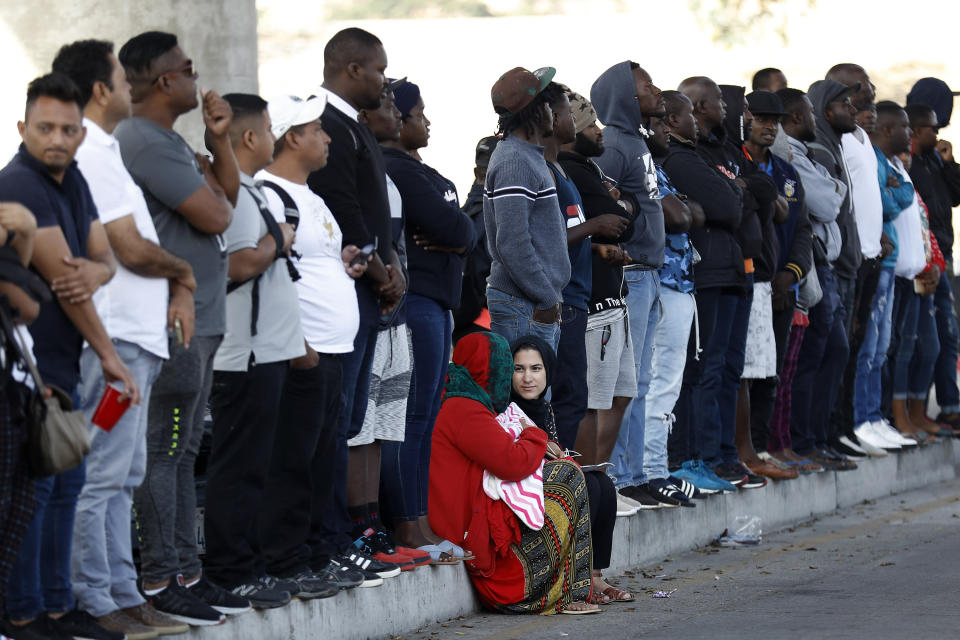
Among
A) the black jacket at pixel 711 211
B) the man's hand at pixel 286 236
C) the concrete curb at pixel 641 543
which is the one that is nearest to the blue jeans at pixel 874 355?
the concrete curb at pixel 641 543

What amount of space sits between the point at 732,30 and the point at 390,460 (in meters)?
33.1

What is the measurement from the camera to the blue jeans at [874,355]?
13727 mm

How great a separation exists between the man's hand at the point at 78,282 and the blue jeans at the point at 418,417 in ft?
8.42

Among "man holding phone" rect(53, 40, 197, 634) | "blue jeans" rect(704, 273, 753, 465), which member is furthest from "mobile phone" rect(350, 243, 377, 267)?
"blue jeans" rect(704, 273, 753, 465)

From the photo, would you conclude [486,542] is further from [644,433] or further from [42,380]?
[42,380]

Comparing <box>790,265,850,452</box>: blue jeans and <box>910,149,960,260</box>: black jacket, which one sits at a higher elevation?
<box>910,149,960,260</box>: black jacket

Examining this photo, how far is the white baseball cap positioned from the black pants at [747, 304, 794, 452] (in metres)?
5.37

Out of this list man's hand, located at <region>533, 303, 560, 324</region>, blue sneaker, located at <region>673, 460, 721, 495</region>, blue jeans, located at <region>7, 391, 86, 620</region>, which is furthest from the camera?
blue sneaker, located at <region>673, 460, 721, 495</region>

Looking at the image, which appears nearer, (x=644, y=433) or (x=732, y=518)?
(x=644, y=433)

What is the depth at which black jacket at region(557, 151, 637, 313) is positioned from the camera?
9430mm

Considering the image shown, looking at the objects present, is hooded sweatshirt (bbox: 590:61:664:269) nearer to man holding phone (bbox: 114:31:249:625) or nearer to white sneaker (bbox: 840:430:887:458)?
man holding phone (bbox: 114:31:249:625)

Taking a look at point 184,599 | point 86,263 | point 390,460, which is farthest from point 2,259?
point 390,460

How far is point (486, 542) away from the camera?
8.02 metres

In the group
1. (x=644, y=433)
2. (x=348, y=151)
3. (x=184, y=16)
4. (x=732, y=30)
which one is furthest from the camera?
(x=732, y=30)
